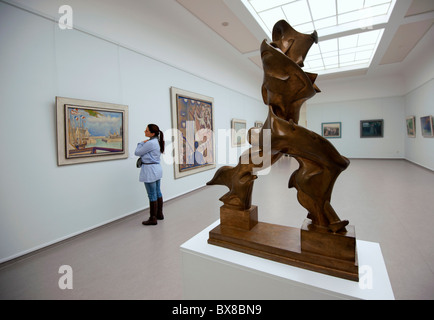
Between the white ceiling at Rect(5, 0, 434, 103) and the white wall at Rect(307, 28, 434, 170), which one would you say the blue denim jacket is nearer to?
the white ceiling at Rect(5, 0, 434, 103)

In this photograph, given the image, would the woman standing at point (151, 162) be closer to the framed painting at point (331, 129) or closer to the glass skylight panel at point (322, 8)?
the glass skylight panel at point (322, 8)

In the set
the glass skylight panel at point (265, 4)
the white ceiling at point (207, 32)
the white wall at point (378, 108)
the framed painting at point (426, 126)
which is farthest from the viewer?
the white wall at point (378, 108)

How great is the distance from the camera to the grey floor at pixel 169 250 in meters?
2.70

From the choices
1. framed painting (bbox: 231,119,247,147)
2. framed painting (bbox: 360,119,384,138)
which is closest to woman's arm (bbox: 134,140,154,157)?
framed painting (bbox: 231,119,247,147)

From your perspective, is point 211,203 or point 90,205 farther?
point 211,203

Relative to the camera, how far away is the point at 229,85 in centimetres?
1007

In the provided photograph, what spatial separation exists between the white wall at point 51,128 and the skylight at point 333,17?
4.04 meters

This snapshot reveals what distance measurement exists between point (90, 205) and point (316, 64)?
13045mm

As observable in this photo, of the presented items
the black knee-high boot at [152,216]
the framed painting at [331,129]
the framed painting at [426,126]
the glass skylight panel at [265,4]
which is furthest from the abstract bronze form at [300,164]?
the framed painting at [331,129]

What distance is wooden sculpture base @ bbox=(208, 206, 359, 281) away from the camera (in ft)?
4.17

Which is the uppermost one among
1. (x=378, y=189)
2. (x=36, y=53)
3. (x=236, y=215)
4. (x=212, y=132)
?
(x=36, y=53)

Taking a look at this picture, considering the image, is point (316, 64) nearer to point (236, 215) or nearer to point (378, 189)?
point (378, 189)

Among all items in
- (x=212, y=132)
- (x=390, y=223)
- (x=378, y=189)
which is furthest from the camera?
(x=212, y=132)
